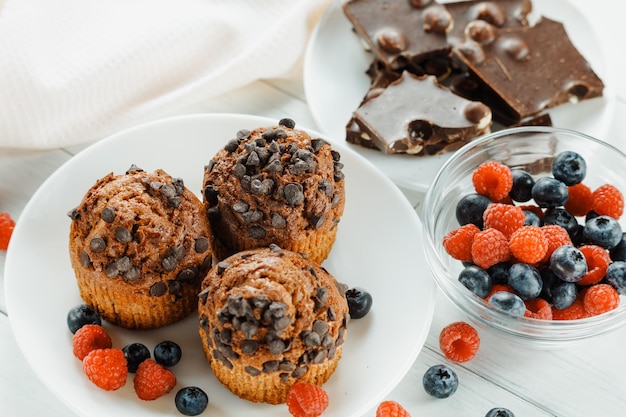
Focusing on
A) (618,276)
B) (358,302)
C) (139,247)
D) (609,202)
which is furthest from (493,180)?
(139,247)

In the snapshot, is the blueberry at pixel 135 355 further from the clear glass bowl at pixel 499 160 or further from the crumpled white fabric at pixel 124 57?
the crumpled white fabric at pixel 124 57

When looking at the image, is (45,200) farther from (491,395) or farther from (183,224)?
(491,395)

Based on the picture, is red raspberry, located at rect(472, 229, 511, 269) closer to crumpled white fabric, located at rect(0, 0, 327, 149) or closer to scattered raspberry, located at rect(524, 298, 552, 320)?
scattered raspberry, located at rect(524, 298, 552, 320)

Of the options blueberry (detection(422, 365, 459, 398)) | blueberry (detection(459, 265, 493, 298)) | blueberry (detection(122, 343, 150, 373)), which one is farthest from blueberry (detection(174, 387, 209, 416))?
blueberry (detection(459, 265, 493, 298))

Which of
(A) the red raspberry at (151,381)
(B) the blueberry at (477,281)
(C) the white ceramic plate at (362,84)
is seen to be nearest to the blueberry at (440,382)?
(B) the blueberry at (477,281)

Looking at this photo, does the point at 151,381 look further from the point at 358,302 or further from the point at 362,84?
the point at 362,84

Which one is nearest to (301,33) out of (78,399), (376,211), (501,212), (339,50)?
(339,50)
